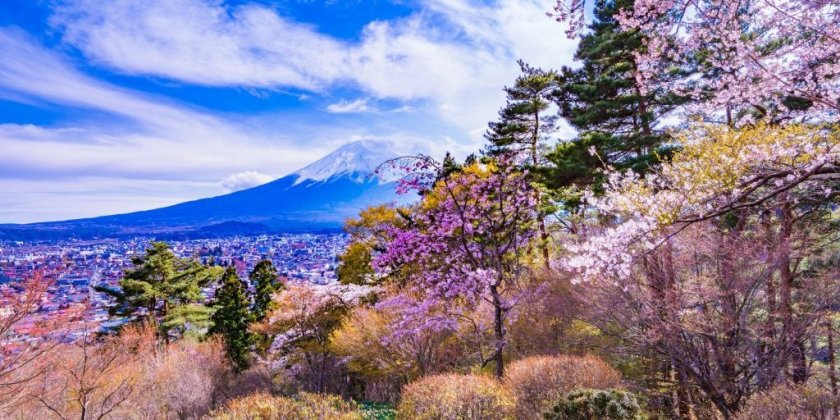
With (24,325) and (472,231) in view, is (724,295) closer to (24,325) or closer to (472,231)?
(472,231)

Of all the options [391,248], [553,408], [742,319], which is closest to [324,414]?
[553,408]

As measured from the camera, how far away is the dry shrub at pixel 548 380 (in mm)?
8516

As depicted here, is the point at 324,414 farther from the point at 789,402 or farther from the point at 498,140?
the point at 498,140

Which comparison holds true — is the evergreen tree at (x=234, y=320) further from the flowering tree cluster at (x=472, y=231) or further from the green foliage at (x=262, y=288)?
the flowering tree cluster at (x=472, y=231)

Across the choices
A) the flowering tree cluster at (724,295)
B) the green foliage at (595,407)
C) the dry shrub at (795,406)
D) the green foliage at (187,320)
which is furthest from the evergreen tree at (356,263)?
the dry shrub at (795,406)

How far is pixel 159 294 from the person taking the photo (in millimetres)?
30172

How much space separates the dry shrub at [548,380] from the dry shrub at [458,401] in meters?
0.48

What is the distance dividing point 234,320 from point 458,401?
101ft

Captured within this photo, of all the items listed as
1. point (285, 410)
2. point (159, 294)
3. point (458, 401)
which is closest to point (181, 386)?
point (159, 294)

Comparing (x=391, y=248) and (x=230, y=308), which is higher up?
(x=391, y=248)

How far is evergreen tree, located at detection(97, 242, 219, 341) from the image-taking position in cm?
2969

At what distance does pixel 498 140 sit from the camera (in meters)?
23.7

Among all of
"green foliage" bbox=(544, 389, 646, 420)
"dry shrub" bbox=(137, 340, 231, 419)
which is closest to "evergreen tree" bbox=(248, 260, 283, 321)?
"dry shrub" bbox=(137, 340, 231, 419)

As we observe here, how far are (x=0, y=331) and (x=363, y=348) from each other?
1045 cm
